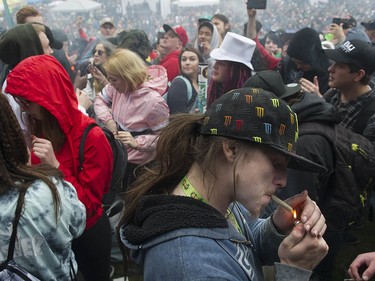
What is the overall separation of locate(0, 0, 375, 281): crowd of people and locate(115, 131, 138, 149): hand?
1cm

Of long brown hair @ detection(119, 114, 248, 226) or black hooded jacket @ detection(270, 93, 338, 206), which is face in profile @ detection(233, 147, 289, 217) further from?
black hooded jacket @ detection(270, 93, 338, 206)

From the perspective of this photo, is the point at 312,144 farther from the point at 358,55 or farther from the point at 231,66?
the point at 231,66

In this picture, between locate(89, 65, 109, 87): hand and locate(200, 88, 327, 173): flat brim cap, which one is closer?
locate(200, 88, 327, 173): flat brim cap

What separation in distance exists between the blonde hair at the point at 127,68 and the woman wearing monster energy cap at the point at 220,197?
7.12ft

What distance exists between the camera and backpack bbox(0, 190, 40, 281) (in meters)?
1.40

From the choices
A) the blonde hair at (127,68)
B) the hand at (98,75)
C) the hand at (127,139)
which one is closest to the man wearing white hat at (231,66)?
the blonde hair at (127,68)

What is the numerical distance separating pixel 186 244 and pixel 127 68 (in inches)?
100

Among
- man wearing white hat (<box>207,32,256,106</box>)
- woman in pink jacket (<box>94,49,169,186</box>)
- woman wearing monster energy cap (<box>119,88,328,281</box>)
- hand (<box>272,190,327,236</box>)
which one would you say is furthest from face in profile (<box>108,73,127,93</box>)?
hand (<box>272,190,327,236</box>)

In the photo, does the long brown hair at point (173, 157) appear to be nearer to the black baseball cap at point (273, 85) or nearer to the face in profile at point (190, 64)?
the black baseball cap at point (273, 85)

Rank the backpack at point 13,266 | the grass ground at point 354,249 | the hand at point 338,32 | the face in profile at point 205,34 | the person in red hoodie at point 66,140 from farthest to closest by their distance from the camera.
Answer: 1. the hand at point 338,32
2. the face in profile at point 205,34
3. the grass ground at point 354,249
4. the person in red hoodie at point 66,140
5. the backpack at point 13,266

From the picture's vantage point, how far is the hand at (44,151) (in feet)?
6.59

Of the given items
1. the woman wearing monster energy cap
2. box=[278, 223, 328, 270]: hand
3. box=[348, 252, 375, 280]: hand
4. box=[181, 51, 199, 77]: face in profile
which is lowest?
box=[348, 252, 375, 280]: hand

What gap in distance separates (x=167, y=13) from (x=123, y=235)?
11.6 metres

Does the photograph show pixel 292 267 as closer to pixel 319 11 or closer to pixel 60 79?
pixel 60 79
